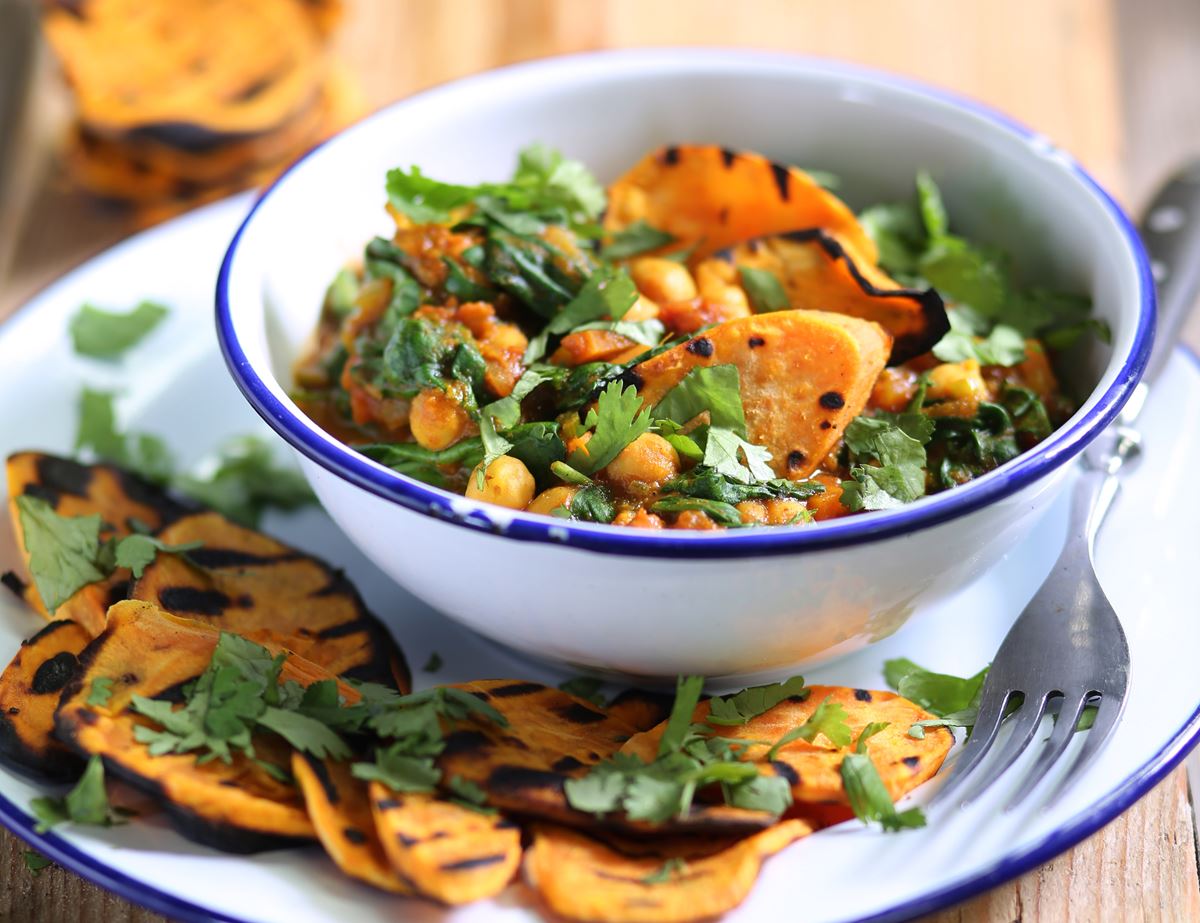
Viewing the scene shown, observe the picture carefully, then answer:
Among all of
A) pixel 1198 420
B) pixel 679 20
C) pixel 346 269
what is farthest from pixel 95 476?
pixel 679 20

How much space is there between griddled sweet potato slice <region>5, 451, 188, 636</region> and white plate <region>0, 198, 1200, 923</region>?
0.13 meters

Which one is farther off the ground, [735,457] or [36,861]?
[735,457]

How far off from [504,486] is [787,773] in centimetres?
85

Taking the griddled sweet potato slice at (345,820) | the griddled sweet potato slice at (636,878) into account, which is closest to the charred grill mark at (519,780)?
the griddled sweet potato slice at (636,878)

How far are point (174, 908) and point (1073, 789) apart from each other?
1.74 m

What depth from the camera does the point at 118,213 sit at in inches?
208

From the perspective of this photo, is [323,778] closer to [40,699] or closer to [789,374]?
[40,699]

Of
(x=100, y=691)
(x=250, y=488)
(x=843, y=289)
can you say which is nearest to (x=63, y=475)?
(x=250, y=488)

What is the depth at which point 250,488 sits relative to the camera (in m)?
3.79

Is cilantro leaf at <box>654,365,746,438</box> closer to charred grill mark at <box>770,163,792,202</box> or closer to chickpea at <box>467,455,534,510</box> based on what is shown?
chickpea at <box>467,455,534,510</box>

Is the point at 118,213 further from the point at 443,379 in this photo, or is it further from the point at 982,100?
the point at 982,100

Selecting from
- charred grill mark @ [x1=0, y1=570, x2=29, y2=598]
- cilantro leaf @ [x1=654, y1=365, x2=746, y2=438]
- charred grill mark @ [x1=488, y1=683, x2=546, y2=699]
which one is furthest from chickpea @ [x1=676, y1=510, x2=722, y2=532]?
charred grill mark @ [x1=0, y1=570, x2=29, y2=598]

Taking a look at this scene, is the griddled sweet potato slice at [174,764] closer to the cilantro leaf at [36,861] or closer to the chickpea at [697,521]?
the cilantro leaf at [36,861]

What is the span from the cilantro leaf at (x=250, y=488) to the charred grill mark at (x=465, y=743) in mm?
1318
